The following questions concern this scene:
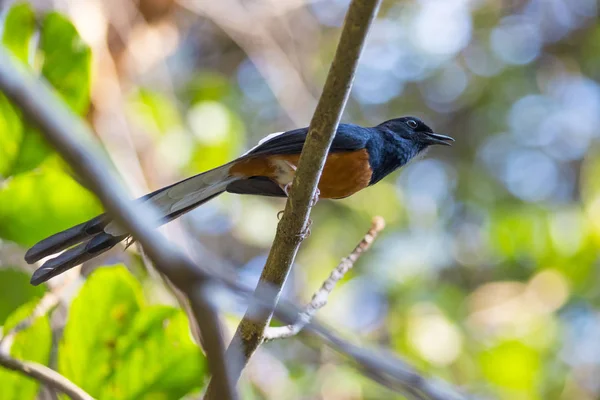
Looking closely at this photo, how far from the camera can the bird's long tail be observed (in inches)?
84.3

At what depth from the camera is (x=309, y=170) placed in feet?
6.48

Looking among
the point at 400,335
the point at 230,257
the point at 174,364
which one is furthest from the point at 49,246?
the point at 230,257

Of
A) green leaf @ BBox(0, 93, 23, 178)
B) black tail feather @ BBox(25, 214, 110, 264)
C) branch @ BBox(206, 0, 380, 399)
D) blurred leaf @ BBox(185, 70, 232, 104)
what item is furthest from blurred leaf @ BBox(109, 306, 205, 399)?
blurred leaf @ BBox(185, 70, 232, 104)

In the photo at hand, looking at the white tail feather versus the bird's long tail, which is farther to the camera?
the white tail feather

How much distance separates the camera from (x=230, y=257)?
25.5 ft

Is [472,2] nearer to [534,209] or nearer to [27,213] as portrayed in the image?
[534,209]

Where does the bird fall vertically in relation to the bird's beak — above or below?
above

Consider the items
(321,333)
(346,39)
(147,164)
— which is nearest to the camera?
(321,333)

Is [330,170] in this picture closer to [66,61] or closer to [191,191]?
[191,191]

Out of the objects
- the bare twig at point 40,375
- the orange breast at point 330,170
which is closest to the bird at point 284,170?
the orange breast at point 330,170

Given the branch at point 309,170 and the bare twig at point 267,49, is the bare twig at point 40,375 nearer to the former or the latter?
the branch at point 309,170

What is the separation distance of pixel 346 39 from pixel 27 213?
1.37 meters

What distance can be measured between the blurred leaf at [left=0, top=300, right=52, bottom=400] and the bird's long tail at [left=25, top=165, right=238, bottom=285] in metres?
0.13

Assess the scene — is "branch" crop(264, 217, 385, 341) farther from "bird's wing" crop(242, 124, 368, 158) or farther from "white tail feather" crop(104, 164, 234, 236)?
"white tail feather" crop(104, 164, 234, 236)
